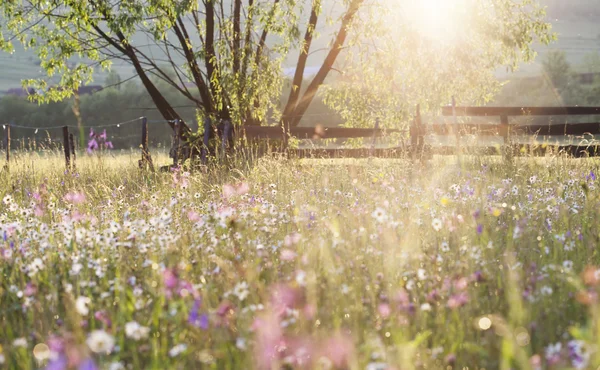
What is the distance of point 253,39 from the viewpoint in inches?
564

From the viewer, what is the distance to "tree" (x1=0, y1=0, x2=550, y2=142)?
13.6 meters

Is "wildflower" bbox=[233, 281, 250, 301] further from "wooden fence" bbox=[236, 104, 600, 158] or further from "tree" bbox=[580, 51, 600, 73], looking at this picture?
"tree" bbox=[580, 51, 600, 73]

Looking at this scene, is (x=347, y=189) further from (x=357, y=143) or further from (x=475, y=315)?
(x=357, y=143)

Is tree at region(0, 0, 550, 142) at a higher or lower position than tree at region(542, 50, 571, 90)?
lower

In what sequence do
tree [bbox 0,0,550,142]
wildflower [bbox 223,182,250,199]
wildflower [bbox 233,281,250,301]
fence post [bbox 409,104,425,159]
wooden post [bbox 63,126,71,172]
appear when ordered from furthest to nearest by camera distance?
wooden post [bbox 63,126,71,172] → fence post [bbox 409,104,425,159] → tree [bbox 0,0,550,142] → wildflower [bbox 223,182,250,199] → wildflower [bbox 233,281,250,301]

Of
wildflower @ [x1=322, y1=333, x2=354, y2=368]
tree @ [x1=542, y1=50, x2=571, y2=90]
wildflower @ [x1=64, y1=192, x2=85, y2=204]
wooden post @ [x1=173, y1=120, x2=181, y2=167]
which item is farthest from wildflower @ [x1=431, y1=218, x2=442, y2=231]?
tree @ [x1=542, y1=50, x2=571, y2=90]

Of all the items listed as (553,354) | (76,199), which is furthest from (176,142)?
(553,354)

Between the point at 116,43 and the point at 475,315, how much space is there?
12885mm

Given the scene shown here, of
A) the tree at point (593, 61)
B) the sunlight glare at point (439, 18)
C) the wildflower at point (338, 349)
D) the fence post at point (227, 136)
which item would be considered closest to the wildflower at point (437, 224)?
the wildflower at point (338, 349)

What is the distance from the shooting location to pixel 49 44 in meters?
14.3

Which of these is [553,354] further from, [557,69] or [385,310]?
[557,69]

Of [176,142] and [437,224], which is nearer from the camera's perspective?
[437,224]

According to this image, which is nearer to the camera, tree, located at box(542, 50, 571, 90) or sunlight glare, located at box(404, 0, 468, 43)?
sunlight glare, located at box(404, 0, 468, 43)

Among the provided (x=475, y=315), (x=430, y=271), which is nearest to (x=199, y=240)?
(x=430, y=271)
